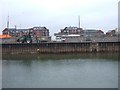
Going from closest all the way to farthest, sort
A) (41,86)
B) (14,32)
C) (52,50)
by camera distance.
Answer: (41,86), (52,50), (14,32)

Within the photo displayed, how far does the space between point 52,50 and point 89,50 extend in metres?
4.43

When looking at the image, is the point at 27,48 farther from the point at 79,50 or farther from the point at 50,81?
the point at 50,81

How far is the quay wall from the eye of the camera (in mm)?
33875

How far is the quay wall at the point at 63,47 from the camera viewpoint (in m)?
33.9

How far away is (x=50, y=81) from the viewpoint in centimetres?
1480

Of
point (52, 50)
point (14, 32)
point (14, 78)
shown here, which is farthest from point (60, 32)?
point (14, 78)

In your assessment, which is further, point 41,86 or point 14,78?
point 14,78

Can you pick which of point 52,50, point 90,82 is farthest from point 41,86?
point 52,50

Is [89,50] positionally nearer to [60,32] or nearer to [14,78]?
[14,78]

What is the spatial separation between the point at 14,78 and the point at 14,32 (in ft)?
148

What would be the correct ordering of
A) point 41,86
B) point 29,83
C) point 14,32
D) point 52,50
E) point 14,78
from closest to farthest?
point 41,86 → point 29,83 → point 14,78 → point 52,50 → point 14,32

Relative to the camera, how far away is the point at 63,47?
111 feet

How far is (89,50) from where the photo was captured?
34.0m

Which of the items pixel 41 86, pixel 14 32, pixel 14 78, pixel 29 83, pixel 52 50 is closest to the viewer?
pixel 41 86
